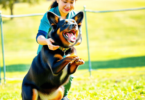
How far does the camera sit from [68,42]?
286 centimetres

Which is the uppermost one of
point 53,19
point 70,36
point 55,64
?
point 53,19

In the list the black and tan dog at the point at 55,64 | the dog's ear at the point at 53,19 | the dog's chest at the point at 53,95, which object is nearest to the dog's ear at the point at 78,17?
the black and tan dog at the point at 55,64

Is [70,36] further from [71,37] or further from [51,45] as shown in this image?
[51,45]

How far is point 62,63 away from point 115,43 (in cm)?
2226

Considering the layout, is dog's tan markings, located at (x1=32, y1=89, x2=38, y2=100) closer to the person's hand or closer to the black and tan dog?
the black and tan dog

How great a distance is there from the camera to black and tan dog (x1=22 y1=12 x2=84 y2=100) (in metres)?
2.85

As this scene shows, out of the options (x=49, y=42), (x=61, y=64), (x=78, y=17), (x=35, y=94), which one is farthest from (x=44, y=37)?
(x=35, y=94)

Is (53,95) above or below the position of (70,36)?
below

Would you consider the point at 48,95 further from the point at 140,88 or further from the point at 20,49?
the point at 20,49

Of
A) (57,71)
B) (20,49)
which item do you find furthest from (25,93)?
(20,49)

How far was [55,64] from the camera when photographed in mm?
2891

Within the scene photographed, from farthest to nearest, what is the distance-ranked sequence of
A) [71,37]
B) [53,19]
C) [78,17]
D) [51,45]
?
1. [78,17]
2. [53,19]
3. [51,45]
4. [71,37]

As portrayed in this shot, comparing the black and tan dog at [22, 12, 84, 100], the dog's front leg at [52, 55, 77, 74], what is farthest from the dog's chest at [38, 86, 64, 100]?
the dog's front leg at [52, 55, 77, 74]

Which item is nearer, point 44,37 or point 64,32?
point 64,32
